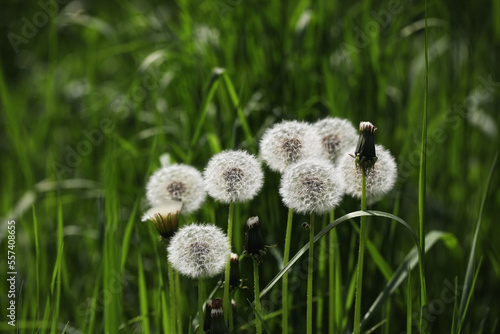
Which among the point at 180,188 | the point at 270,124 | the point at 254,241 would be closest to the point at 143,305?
the point at 180,188

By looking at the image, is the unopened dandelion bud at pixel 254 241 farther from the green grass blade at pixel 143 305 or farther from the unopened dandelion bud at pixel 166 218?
the green grass blade at pixel 143 305

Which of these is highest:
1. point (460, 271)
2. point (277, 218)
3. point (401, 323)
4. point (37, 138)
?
point (37, 138)

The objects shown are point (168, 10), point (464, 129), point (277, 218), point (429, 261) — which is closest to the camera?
point (277, 218)

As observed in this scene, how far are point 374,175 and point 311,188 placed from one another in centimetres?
20

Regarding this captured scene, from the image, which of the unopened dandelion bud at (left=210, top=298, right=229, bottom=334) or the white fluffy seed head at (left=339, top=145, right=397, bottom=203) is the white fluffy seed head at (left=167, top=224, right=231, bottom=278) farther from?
the white fluffy seed head at (left=339, top=145, right=397, bottom=203)

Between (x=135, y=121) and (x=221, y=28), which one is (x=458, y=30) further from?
(x=135, y=121)

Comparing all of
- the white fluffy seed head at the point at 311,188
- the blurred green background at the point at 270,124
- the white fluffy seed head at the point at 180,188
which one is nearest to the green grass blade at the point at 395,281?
the blurred green background at the point at 270,124

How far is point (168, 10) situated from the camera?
4.15 m

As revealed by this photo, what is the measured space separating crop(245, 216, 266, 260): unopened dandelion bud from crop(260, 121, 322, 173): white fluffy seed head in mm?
205

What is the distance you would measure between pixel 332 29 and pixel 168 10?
1984 millimetres

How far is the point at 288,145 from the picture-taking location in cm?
119

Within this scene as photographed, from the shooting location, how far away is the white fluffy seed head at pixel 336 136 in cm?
125

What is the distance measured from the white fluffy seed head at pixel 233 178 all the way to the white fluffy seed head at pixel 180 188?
0.45 ft

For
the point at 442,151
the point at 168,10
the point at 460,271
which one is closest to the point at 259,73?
the point at 442,151
